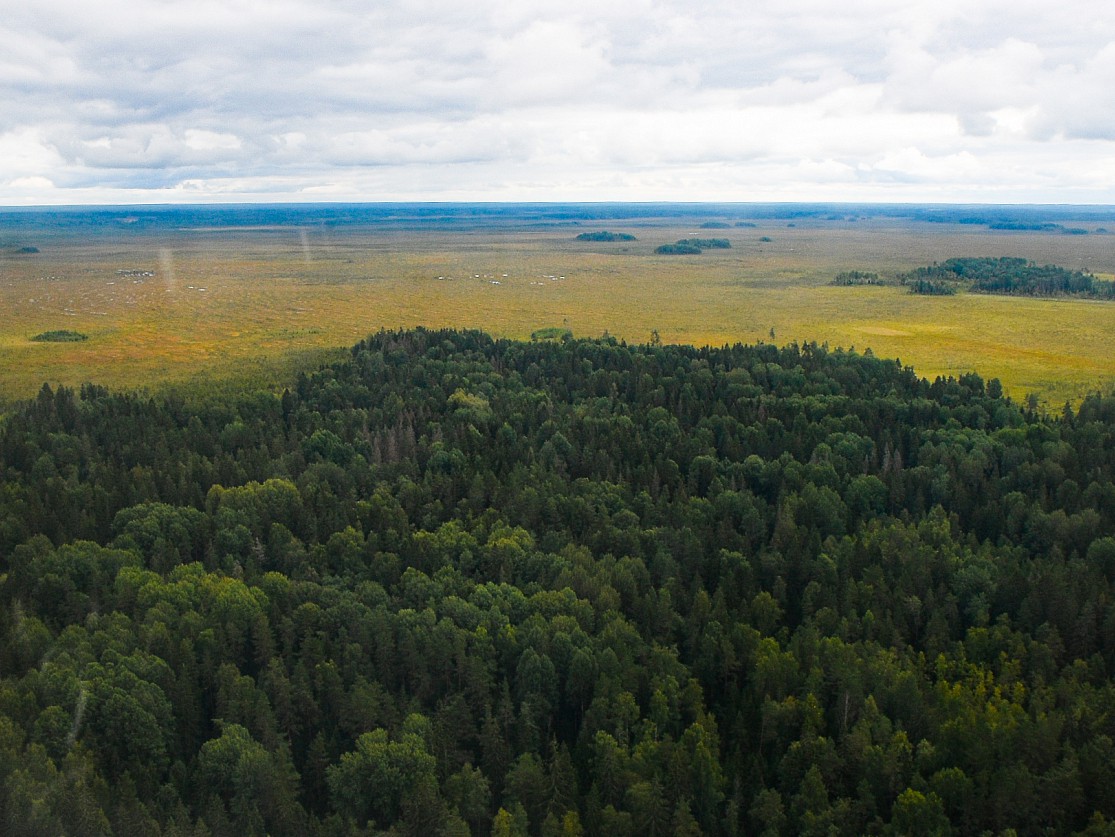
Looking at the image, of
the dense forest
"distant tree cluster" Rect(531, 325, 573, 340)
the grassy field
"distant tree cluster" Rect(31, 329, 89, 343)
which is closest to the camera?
the dense forest

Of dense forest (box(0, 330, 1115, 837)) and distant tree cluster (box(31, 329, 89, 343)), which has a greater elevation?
distant tree cluster (box(31, 329, 89, 343))

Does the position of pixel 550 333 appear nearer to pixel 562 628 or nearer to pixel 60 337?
pixel 60 337

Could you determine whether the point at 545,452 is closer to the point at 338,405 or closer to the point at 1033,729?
the point at 338,405

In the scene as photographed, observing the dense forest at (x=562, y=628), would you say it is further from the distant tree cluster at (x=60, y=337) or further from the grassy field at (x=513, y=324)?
the distant tree cluster at (x=60, y=337)

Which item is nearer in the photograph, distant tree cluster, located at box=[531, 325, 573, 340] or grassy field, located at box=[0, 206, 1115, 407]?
grassy field, located at box=[0, 206, 1115, 407]

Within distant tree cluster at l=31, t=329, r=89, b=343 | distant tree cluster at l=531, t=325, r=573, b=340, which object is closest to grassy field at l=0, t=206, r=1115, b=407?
distant tree cluster at l=31, t=329, r=89, b=343

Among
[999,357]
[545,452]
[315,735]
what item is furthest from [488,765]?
[999,357]

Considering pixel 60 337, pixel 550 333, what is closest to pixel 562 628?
pixel 550 333

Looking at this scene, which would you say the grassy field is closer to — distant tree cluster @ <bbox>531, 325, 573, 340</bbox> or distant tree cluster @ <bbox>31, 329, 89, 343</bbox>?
distant tree cluster @ <bbox>31, 329, 89, 343</bbox>
